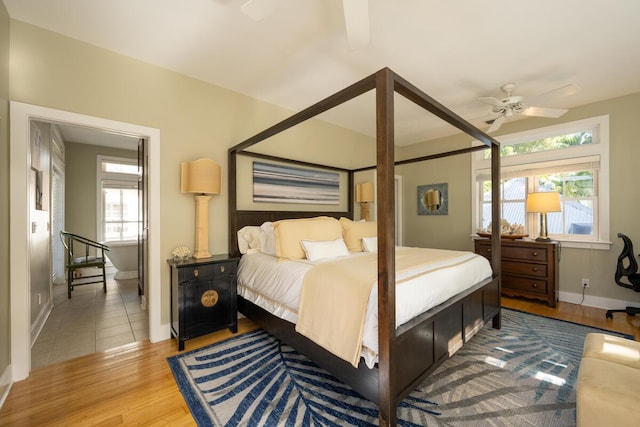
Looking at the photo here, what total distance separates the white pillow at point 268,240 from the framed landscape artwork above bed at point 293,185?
63cm

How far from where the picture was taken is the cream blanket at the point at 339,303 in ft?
5.26

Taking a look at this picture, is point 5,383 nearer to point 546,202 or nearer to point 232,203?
point 232,203

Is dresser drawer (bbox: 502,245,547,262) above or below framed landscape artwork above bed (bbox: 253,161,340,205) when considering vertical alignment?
below

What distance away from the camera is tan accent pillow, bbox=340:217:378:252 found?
10.7 feet

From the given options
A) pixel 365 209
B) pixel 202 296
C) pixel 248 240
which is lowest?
pixel 202 296

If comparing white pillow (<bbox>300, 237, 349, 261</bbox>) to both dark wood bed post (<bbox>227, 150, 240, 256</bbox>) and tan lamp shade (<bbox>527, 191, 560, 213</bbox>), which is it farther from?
tan lamp shade (<bbox>527, 191, 560, 213</bbox>)

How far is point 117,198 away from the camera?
5.61 metres

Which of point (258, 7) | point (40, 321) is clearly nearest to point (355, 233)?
point (258, 7)

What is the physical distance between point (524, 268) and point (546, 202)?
94cm

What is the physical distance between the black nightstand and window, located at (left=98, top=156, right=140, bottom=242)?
401 cm

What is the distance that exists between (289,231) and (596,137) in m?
4.27

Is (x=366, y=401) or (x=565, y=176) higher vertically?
(x=565, y=176)

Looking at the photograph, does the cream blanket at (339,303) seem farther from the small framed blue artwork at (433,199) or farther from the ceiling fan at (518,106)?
the small framed blue artwork at (433,199)

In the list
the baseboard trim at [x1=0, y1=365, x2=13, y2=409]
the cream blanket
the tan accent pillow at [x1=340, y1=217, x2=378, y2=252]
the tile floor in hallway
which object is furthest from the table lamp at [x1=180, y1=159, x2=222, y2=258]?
the tan accent pillow at [x1=340, y1=217, x2=378, y2=252]
